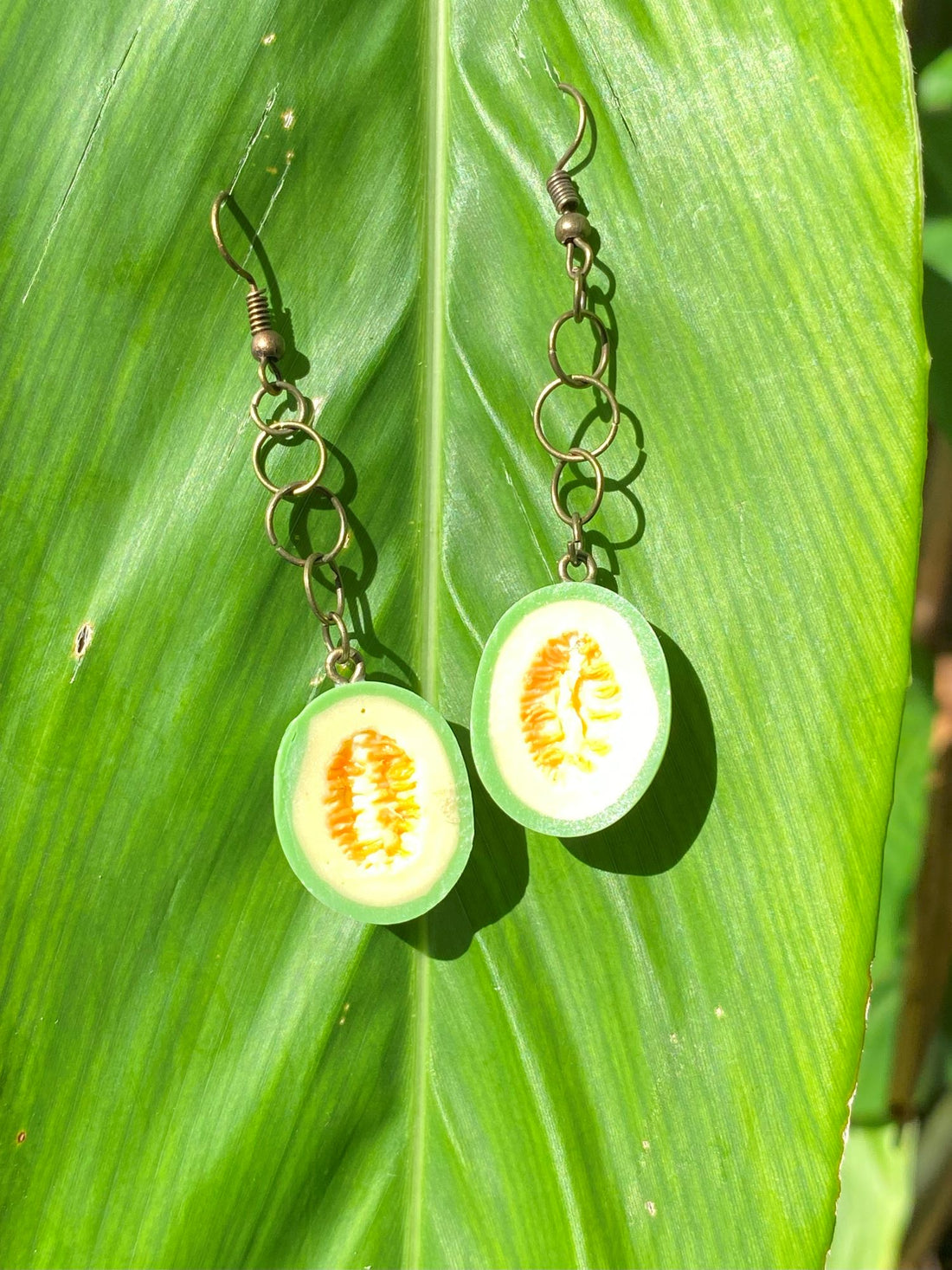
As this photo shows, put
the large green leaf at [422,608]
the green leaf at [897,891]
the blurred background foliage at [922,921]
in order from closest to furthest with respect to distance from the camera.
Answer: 1. the large green leaf at [422,608]
2. the blurred background foliage at [922,921]
3. the green leaf at [897,891]

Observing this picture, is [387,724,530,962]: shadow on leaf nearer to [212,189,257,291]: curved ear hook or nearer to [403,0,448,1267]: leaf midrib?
[403,0,448,1267]: leaf midrib

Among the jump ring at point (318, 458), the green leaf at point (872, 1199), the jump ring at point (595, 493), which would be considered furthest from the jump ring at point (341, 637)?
the green leaf at point (872, 1199)

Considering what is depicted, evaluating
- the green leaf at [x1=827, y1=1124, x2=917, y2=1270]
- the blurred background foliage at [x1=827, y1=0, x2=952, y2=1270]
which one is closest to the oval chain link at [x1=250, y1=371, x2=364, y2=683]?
the blurred background foliage at [x1=827, y1=0, x2=952, y2=1270]

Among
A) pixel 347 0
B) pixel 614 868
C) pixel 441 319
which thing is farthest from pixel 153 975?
pixel 347 0

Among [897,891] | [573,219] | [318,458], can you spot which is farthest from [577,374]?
[897,891]

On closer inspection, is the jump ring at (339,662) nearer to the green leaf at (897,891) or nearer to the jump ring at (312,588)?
the jump ring at (312,588)

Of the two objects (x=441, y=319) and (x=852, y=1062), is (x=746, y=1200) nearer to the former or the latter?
(x=852, y=1062)
